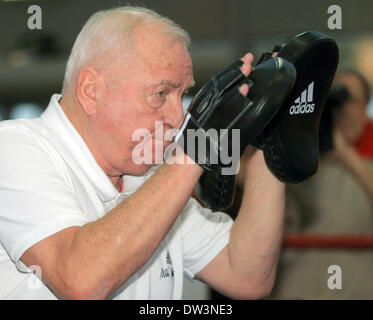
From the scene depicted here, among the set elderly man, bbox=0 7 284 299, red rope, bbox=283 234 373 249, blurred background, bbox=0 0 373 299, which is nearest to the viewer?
elderly man, bbox=0 7 284 299

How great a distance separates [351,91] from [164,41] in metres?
1.18

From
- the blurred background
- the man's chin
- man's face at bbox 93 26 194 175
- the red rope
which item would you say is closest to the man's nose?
man's face at bbox 93 26 194 175

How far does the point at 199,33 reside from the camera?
175 inches

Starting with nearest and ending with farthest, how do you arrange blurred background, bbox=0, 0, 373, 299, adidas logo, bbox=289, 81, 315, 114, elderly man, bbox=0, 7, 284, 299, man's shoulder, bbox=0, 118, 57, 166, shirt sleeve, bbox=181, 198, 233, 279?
elderly man, bbox=0, 7, 284, 299 < man's shoulder, bbox=0, 118, 57, 166 < adidas logo, bbox=289, 81, 315, 114 < shirt sleeve, bbox=181, 198, 233, 279 < blurred background, bbox=0, 0, 373, 299

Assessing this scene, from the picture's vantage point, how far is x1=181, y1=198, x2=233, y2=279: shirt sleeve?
1280mm

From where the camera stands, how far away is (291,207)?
2.13 metres

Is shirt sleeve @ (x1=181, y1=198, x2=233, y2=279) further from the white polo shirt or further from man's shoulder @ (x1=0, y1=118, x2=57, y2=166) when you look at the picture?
man's shoulder @ (x1=0, y1=118, x2=57, y2=166)

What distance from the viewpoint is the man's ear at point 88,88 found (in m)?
1.13

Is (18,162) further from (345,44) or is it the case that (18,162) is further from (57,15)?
(57,15)

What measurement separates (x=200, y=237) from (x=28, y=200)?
0.47 meters

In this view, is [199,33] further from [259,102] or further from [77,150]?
[259,102]

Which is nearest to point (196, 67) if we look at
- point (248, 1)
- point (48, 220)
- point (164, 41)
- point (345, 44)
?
point (248, 1)

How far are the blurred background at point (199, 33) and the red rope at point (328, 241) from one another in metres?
1.50

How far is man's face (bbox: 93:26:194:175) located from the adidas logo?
212 millimetres
